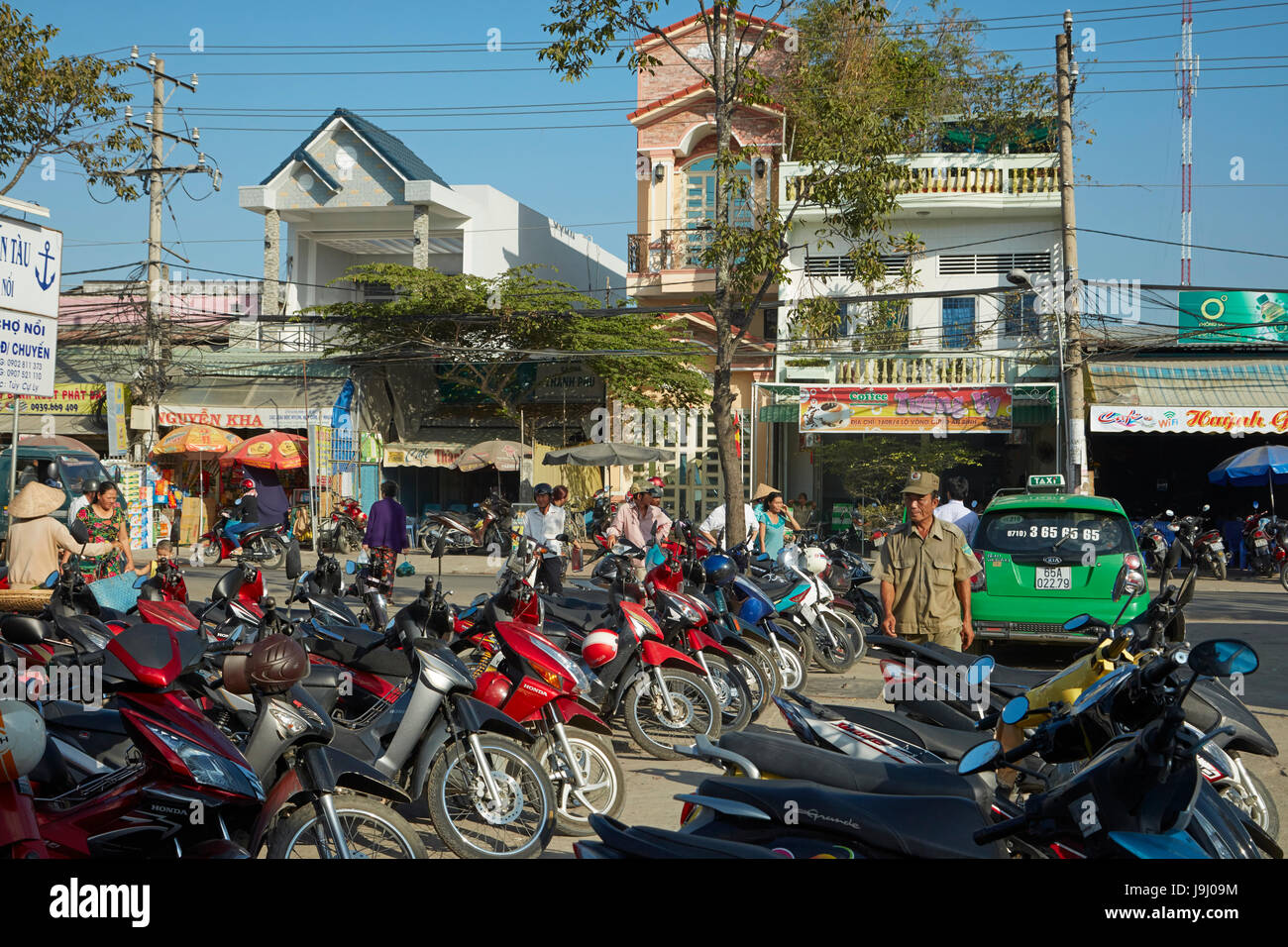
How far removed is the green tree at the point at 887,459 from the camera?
824 inches

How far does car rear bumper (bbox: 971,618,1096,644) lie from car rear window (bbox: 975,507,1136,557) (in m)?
0.67

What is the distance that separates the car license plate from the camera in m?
9.28

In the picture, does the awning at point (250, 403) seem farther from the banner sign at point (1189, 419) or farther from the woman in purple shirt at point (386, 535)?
the banner sign at point (1189, 419)

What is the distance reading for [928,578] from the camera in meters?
6.83

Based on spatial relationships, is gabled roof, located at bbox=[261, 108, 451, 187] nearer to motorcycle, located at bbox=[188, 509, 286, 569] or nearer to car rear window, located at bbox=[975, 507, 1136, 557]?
motorcycle, located at bbox=[188, 509, 286, 569]

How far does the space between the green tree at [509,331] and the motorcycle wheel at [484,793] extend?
18237 millimetres

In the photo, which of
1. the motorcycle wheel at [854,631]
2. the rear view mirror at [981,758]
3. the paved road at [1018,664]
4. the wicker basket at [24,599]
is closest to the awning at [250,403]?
the paved road at [1018,664]

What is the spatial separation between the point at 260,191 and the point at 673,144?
999 cm

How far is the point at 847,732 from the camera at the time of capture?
4.07 m

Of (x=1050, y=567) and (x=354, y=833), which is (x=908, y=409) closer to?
(x=1050, y=567)

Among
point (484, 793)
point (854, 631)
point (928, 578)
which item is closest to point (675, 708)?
point (928, 578)

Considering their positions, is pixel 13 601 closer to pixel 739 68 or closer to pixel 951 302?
pixel 739 68

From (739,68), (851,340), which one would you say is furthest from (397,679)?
(851,340)

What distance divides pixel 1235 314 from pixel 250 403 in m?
20.7
